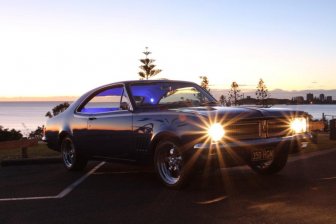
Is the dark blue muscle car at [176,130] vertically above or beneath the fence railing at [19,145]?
above

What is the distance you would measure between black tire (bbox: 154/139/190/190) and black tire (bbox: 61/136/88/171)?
8.21ft

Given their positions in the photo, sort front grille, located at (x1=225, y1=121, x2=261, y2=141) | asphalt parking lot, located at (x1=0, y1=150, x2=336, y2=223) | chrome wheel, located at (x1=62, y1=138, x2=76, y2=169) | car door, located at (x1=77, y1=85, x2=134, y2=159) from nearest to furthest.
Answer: asphalt parking lot, located at (x1=0, y1=150, x2=336, y2=223) → front grille, located at (x1=225, y1=121, x2=261, y2=141) → car door, located at (x1=77, y1=85, x2=134, y2=159) → chrome wheel, located at (x1=62, y1=138, x2=76, y2=169)

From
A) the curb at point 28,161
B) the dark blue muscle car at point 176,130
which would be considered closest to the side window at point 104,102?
the dark blue muscle car at point 176,130

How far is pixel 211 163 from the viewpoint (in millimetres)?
7066

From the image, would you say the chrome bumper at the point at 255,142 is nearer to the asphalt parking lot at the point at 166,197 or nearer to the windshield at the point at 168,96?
the asphalt parking lot at the point at 166,197

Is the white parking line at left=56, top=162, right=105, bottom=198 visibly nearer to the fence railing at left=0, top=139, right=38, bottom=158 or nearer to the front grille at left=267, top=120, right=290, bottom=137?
the fence railing at left=0, top=139, right=38, bottom=158

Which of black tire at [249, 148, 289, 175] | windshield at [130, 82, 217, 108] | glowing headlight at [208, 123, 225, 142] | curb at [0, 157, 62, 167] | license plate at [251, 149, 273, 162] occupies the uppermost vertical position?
windshield at [130, 82, 217, 108]

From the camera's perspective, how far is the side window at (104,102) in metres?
8.98

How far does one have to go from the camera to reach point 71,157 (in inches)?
397

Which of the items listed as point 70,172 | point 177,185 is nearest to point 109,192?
point 177,185

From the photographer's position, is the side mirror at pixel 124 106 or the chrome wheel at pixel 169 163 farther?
the side mirror at pixel 124 106

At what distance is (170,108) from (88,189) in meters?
1.80

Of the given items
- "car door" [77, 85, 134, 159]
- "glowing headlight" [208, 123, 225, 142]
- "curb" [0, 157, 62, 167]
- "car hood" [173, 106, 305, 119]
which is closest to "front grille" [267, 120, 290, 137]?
"car hood" [173, 106, 305, 119]

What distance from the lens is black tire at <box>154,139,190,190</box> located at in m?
7.25
